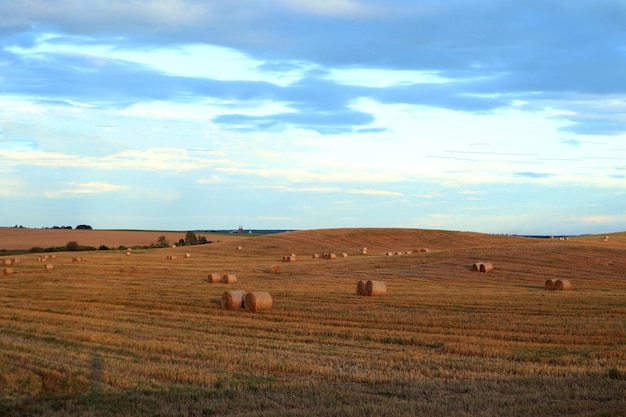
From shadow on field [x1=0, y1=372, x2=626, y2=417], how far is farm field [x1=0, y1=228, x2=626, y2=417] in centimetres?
3

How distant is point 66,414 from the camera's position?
919 cm

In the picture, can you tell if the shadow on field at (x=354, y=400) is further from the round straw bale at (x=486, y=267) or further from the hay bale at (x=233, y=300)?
the round straw bale at (x=486, y=267)

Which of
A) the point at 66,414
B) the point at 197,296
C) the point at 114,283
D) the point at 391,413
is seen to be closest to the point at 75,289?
the point at 114,283

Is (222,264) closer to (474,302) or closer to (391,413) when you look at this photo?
(474,302)

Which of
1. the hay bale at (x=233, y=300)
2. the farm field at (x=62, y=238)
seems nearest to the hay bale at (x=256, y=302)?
the hay bale at (x=233, y=300)

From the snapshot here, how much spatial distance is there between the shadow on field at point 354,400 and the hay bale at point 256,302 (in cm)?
1154

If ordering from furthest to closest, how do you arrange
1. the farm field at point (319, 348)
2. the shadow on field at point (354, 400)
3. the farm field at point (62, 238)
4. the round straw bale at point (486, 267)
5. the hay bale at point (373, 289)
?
the farm field at point (62, 238) → the round straw bale at point (486, 267) → the hay bale at point (373, 289) → the farm field at point (319, 348) → the shadow on field at point (354, 400)

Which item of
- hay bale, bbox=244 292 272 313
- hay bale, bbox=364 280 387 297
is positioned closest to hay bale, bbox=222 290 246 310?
hay bale, bbox=244 292 272 313

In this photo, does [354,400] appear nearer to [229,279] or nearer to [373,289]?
[373,289]

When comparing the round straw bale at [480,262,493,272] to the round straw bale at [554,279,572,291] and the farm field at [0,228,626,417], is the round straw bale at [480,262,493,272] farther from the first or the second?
the round straw bale at [554,279,572,291]

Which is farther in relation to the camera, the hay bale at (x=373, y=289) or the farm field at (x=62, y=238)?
the farm field at (x=62, y=238)

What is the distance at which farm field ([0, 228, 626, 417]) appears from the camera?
980 cm

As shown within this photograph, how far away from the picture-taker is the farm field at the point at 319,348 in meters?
9.80

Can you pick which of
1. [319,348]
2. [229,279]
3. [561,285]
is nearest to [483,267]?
[561,285]
